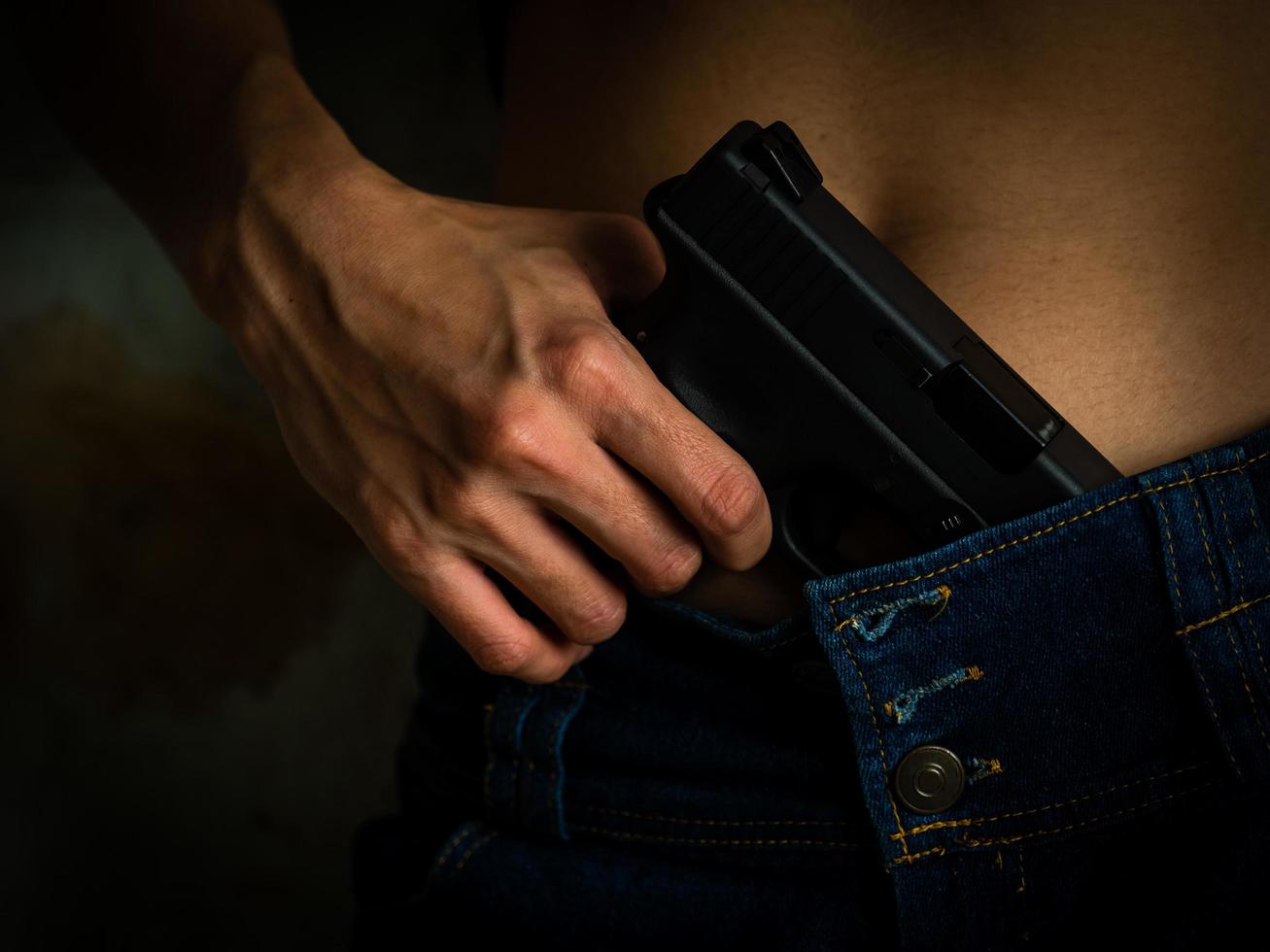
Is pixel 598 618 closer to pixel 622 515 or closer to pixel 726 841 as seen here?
pixel 622 515

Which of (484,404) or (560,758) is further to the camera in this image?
(560,758)

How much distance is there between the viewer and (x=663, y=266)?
0.96 meters

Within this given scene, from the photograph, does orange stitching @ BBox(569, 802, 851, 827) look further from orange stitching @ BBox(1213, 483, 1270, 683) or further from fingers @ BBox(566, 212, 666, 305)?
fingers @ BBox(566, 212, 666, 305)

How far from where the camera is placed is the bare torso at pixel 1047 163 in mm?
838

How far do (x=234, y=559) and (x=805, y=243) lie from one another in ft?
5.12

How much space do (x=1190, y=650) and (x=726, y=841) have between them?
1.47 feet

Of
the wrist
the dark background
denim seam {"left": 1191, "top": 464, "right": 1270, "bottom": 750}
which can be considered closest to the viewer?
denim seam {"left": 1191, "top": 464, "right": 1270, "bottom": 750}

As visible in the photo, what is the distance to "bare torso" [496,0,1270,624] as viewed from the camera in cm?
84

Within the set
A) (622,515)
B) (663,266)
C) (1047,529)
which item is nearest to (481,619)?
(622,515)

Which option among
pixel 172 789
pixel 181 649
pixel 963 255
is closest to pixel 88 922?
pixel 172 789

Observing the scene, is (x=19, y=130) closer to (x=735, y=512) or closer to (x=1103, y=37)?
(x=735, y=512)

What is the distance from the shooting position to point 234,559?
1.98 meters

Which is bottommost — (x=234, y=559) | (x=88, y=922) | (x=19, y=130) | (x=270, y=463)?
(x=88, y=922)

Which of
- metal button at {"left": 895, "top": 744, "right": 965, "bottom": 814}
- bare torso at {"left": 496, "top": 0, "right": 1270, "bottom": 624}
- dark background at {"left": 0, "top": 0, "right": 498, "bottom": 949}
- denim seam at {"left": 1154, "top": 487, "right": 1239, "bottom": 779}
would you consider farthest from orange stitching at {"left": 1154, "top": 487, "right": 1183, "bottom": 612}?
dark background at {"left": 0, "top": 0, "right": 498, "bottom": 949}
